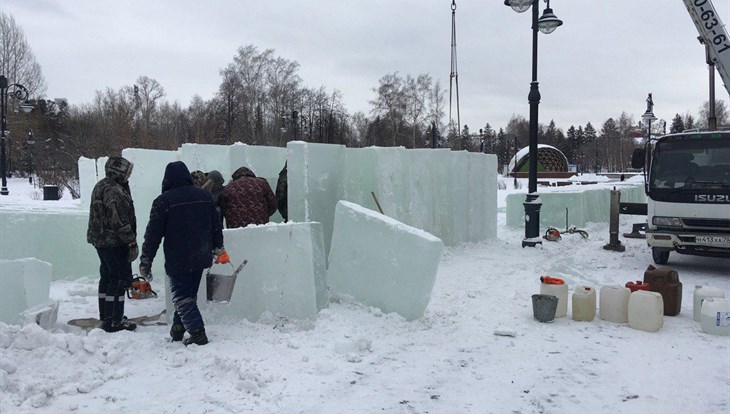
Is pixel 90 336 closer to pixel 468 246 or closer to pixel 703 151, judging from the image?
pixel 468 246

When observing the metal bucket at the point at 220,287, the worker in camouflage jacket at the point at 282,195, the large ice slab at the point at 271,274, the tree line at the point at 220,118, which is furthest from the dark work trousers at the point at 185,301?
the tree line at the point at 220,118

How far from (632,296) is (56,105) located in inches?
3126

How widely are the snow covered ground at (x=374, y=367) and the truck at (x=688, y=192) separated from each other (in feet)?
9.96

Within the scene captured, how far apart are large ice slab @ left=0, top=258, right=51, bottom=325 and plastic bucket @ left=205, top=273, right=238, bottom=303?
191 centimetres

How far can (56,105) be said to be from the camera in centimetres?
7081

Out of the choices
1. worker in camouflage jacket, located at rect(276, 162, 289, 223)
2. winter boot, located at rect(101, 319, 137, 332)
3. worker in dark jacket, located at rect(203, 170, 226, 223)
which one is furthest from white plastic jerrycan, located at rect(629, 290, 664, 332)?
winter boot, located at rect(101, 319, 137, 332)

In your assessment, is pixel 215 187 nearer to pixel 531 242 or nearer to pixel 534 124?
pixel 531 242

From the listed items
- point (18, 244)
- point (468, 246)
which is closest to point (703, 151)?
point (468, 246)

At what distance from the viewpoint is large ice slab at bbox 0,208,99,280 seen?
7527mm

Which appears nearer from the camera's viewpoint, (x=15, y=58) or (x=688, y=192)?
(x=688, y=192)

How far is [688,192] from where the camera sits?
29.5 feet

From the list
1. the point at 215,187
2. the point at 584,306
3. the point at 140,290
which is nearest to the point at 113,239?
the point at 140,290

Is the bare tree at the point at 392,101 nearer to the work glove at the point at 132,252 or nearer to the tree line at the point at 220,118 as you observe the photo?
the tree line at the point at 220,118

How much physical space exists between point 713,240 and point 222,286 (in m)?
7.74
